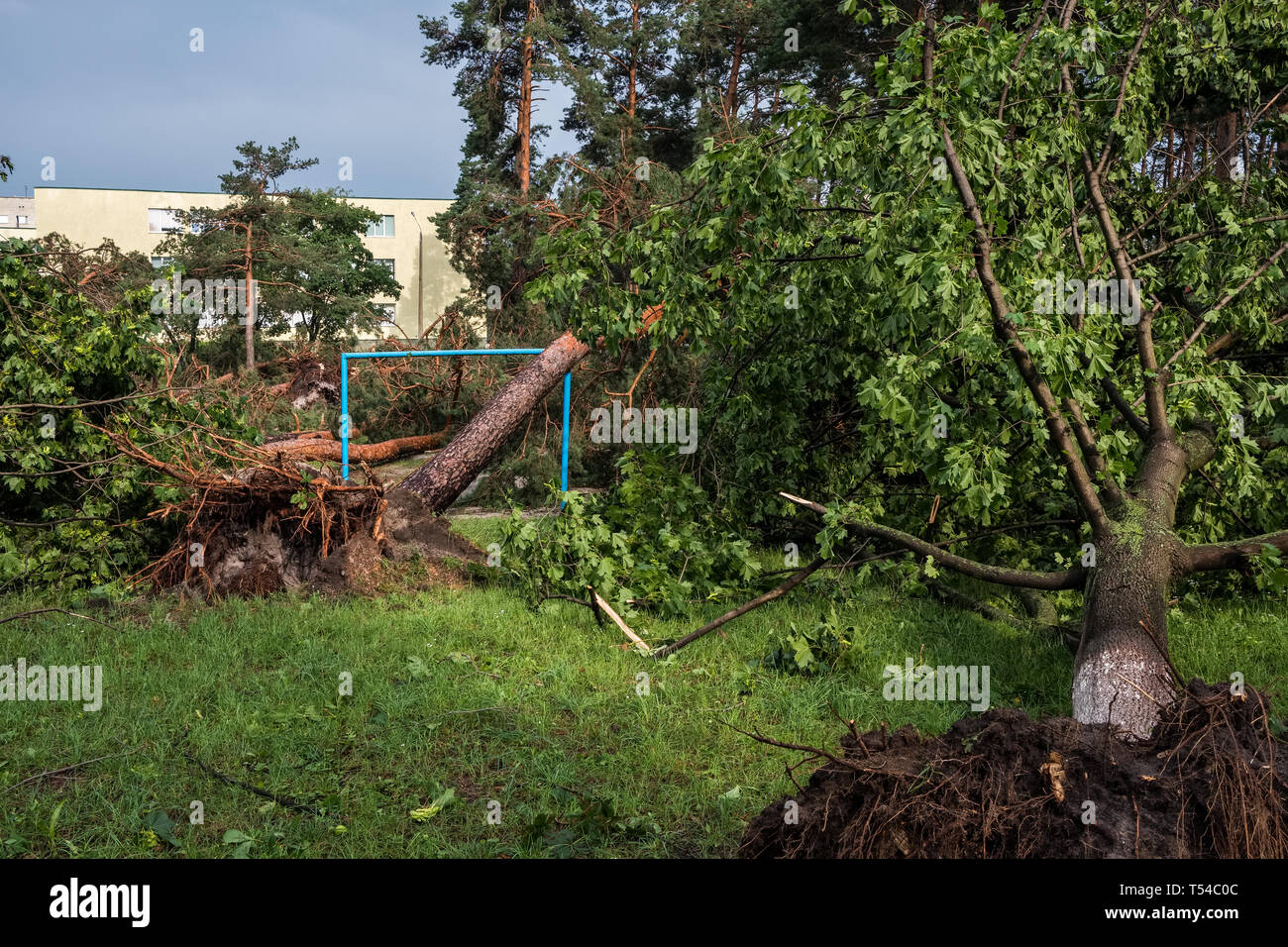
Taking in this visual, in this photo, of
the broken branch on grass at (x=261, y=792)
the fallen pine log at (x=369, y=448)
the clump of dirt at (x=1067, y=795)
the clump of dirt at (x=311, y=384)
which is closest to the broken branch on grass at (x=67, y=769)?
the broken branch on grass at (x=261, y=792)

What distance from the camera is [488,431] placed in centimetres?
962

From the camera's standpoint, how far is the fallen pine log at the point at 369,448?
10297 mm

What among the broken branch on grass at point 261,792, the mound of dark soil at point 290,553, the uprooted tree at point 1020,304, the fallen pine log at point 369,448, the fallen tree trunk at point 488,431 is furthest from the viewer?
the fallen pine log at point 369,448

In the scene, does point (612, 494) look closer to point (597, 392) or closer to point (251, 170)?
point (597, 392)

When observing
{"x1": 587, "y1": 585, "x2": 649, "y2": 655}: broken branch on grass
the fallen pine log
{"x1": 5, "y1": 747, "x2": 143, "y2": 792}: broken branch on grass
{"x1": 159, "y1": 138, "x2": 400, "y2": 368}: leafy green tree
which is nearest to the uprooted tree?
{"x1": 587, "y1": 585, "x2": 649, "y2": 655}: broken branch on grass

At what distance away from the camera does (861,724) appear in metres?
4.48

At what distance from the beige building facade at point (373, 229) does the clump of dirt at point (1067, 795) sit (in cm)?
3728

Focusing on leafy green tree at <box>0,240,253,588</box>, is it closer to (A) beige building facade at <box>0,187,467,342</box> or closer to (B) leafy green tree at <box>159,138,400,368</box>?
(B) leafy green tree at <box>159,138,400,368</box>

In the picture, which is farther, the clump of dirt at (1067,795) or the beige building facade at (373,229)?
the beige building facade at (373,229)

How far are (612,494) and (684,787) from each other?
381 centimetres

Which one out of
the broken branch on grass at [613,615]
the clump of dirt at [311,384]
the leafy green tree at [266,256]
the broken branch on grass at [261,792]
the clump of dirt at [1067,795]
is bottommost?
the broken branch on grass at [261,792]

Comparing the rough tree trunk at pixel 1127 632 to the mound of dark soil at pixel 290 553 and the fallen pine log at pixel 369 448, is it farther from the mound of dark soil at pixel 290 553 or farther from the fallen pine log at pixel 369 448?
the fallen pine log at pixel 369 448

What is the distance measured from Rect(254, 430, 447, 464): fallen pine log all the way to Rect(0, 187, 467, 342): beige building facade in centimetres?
2696
